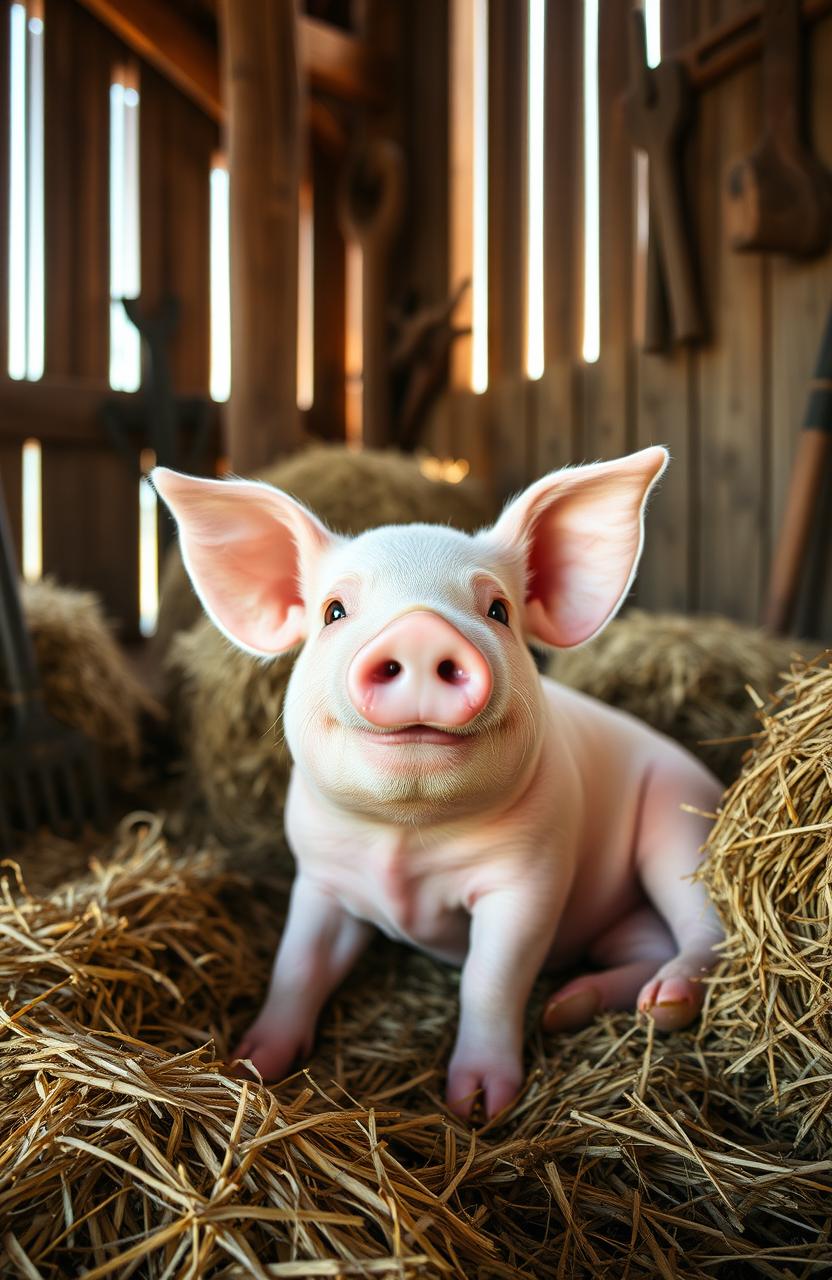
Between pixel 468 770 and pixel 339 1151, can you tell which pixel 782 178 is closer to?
pixel 468 770

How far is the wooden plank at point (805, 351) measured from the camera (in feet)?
6.72

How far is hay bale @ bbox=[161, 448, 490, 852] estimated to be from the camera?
187cm

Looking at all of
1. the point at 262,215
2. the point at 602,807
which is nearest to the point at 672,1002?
the point at 602,807

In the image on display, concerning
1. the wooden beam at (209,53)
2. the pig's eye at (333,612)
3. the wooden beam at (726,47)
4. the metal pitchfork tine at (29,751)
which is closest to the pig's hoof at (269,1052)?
the pig's eye at (333,612)

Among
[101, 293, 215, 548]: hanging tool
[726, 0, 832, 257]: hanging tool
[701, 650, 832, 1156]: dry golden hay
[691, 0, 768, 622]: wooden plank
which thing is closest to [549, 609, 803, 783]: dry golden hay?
[691, 0, 768, 622]: wooden plank

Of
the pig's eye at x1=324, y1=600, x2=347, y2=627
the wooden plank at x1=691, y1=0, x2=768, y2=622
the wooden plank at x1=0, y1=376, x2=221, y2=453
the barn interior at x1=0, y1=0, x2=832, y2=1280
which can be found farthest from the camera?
the wooden plank at x1=0, y1=376, x2=221, y2=453

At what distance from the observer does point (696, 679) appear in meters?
1.86

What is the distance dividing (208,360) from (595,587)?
3.67 m

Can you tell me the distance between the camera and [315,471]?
2.34 metres

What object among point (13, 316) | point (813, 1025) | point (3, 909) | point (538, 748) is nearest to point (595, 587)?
point (538, 748)

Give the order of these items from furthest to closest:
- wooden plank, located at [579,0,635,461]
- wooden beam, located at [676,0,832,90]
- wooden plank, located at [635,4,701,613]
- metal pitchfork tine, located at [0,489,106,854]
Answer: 1. wooden plank, located at [579,0,635,461]
2. wooden plank, located at [635,4,701,613]
3. wooden beam, located at [676,0,832,90]
4. metal pitchfork tine, located at [0,489,106,854]

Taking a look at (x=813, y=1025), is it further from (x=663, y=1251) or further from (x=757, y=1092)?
(x=663, y=1251)

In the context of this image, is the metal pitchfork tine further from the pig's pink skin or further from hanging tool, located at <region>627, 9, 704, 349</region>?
hanging tool, located at <region>627, 9, 704, 349</region>

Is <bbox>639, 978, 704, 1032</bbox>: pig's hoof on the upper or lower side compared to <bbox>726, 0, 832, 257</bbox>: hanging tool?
lower
